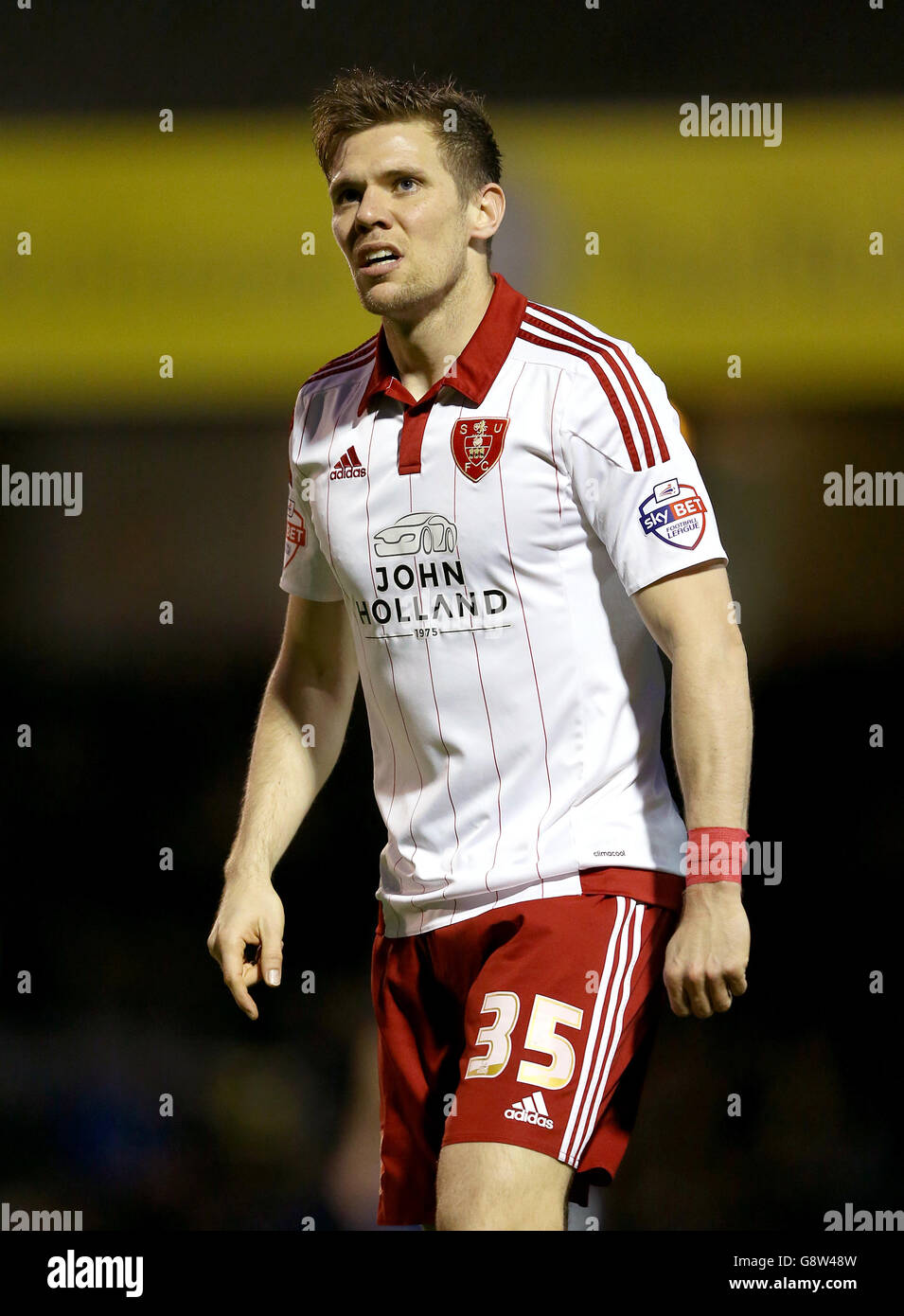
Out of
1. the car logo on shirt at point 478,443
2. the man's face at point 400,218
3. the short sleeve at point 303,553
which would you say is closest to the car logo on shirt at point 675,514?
the car logo on shirt at point 478,443

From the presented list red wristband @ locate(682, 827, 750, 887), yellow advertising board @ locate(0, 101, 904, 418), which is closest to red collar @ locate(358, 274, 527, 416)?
red wristband @ locate(682, 827, 750, 887)

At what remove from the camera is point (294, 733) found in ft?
9.19

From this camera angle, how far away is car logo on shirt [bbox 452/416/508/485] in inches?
95.5

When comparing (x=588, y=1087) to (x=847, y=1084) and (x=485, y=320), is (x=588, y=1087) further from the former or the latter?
(x=847, y=1084)

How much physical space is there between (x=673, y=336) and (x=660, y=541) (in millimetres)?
2356

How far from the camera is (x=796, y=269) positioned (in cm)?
450

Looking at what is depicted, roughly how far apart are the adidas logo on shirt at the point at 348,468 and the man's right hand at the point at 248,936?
696mm

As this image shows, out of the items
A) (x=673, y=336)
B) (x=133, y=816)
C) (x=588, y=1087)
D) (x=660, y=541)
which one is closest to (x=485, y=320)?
(x=660, y=541)

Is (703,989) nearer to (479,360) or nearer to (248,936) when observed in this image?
(248,936)

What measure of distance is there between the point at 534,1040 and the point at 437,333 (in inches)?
45.2

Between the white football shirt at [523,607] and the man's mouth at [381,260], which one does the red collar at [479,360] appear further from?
the man's mouth at [381,260]

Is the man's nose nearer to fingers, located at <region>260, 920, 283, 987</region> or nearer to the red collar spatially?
the red collar

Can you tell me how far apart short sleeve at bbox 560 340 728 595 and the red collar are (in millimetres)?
153

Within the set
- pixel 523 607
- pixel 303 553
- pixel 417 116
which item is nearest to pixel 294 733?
pixel 303 553
